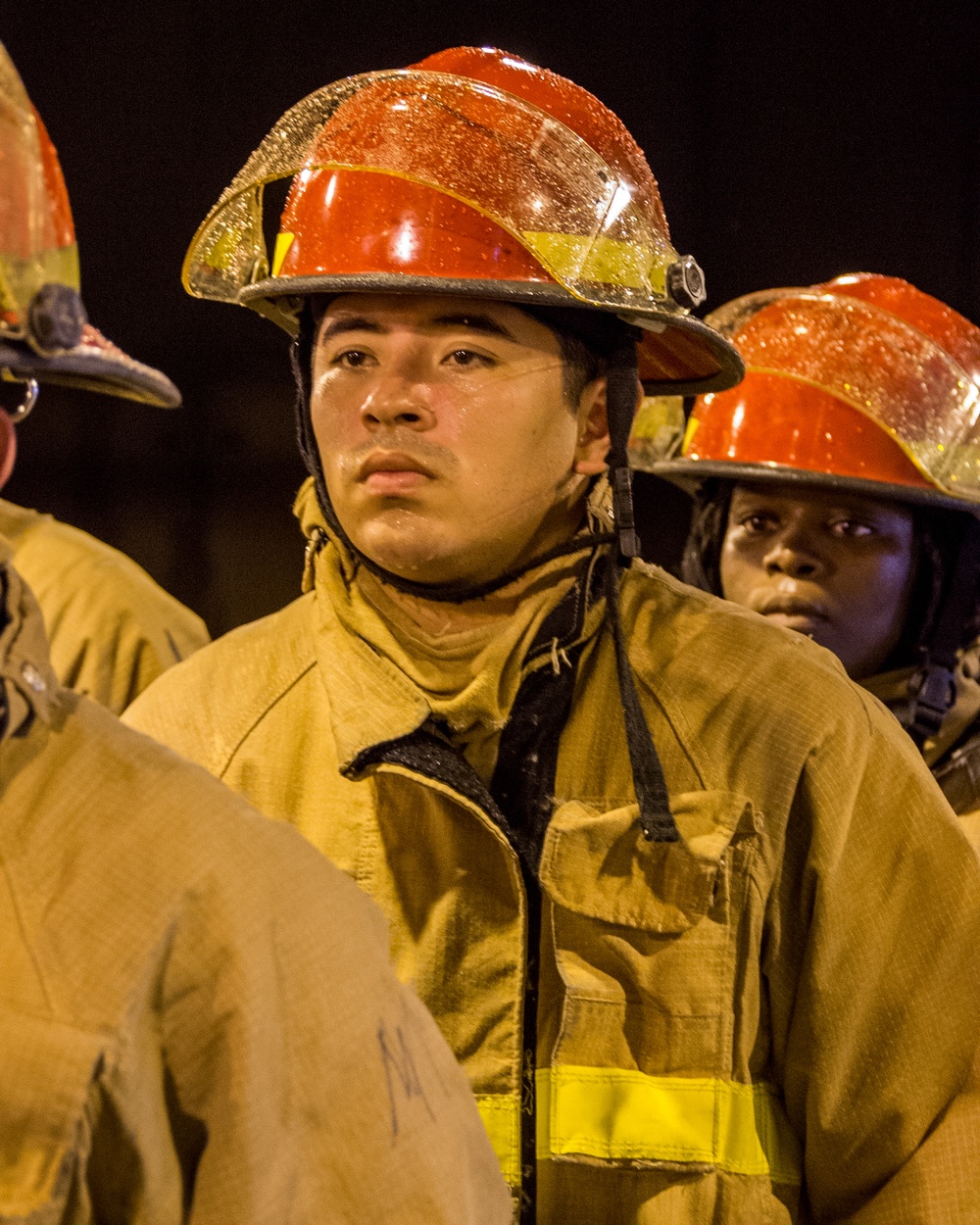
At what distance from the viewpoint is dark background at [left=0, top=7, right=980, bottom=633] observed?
453 centimetres

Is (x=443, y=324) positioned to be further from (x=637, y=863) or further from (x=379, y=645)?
(x=637, y=863)

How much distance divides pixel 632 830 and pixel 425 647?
1.29 ft

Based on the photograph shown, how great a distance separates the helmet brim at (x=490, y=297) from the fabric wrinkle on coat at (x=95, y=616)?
3.37 feet

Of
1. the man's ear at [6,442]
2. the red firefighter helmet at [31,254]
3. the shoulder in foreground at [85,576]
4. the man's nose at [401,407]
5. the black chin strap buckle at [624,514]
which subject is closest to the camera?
the man's ear at [6,442]

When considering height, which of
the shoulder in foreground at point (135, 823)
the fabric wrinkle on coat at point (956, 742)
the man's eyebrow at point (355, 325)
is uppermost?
the man's eyebrow at point (355, 325)

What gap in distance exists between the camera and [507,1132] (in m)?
2.02

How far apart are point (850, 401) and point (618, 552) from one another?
126cm

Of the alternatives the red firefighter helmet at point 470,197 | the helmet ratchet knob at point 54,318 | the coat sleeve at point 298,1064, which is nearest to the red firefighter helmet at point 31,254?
the helmet ratchet knob at point 54,318

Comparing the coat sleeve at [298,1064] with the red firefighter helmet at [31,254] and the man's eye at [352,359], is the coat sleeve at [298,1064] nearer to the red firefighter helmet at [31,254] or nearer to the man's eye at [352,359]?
the red firefighter helmet at [31,254]

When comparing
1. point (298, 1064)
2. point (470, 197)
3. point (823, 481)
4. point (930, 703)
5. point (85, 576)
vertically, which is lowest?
point (930, 703)

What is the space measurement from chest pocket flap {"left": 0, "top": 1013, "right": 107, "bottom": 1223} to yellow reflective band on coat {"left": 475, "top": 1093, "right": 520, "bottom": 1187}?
1.05m

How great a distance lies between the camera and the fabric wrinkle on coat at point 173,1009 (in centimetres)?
106

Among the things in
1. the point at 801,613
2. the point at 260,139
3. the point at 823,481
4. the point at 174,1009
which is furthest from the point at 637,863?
the point at 260,139

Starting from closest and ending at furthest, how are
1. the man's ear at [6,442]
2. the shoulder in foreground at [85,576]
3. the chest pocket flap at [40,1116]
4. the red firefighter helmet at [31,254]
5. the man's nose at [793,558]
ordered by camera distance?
the chest pocket flap at [40,1116], the man's ear at [6,442], the red firefighter helmet at [31,254], the man's nose at [793,558], the shoulder in foreground at [85,576]
